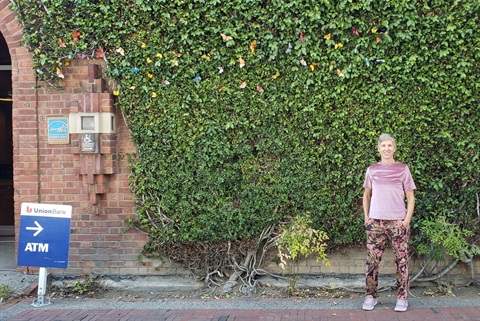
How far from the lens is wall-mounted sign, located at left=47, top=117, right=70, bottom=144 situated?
587 cm

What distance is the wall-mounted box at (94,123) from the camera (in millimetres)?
5703

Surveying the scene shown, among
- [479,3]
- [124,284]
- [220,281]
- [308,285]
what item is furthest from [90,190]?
[479,3]

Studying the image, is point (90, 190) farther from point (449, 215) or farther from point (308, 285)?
point (449, 215)

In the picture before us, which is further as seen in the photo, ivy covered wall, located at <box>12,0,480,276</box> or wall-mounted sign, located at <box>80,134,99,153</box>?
wall-mounted sign, located at <box>80,134,99,153</box>

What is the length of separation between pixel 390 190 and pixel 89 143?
3.65 metres

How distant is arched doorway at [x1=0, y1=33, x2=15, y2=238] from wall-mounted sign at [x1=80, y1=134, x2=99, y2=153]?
2839 mm

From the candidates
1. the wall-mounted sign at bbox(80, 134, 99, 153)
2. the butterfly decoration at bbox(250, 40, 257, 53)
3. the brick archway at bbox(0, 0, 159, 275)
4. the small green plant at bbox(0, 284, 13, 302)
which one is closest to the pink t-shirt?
the butterfly decoration at bbox(250, 40, 257, 53)

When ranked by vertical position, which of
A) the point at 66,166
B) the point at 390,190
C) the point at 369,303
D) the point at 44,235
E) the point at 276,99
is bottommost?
the point at 369,303

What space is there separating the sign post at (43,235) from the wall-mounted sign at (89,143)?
846 millimetres

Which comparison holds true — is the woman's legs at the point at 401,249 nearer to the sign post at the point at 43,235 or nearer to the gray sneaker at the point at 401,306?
the gray sneaker at the point at 401,306

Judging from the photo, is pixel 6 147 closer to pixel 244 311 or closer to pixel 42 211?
pixel 42 211

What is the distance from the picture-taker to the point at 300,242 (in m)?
5.29

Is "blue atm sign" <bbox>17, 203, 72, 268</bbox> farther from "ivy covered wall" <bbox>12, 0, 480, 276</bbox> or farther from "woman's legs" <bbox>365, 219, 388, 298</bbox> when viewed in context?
"woman's legs" <bbox>365, 219, 388, 298</bbox>

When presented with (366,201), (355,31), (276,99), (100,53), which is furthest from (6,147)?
(366,201)
